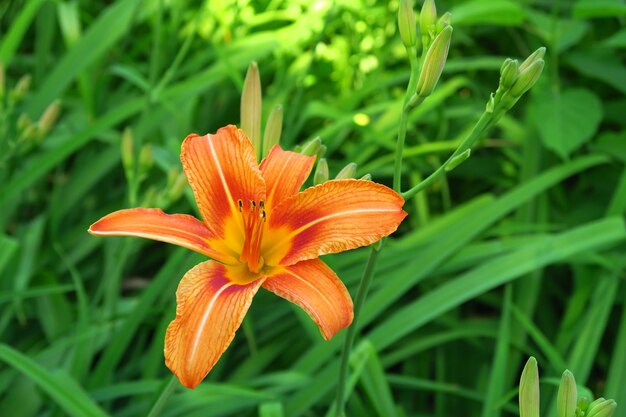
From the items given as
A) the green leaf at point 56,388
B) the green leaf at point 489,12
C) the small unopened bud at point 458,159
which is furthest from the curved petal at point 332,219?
the green leaf at point 489,12

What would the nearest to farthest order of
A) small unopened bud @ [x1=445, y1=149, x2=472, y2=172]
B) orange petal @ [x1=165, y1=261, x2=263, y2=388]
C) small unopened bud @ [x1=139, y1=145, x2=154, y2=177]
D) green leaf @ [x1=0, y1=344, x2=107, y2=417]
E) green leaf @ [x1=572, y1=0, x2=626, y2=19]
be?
orange petal @ [x1=165, y1=261, x2=263, y2=388]
small unopened bud @ [x1=445, y1=149, x2=472, y2=172]
green leaf @ [x1=0, y1=344, x2=107, y2=417]
small unopened bud @ [x1=139, y1=145, x2=154, y2=177]
green leaf @ [x1=572, y1=0, x2=626, y2=19]

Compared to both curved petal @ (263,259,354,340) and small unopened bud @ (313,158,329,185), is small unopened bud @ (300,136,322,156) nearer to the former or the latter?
small unopened bud @ (313,158,329,185)

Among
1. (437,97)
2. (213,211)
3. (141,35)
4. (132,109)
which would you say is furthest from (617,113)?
(213,211)

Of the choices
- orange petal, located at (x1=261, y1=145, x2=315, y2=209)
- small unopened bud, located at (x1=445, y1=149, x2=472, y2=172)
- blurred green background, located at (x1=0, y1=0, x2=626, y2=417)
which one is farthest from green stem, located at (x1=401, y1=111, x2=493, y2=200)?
blurred green background, located at (x1=0, y1=0, x2=626, y2=417)

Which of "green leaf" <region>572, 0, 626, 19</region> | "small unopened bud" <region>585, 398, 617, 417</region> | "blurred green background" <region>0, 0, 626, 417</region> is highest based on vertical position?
"small unopened bud" <region>585, 398, 617, 417</region>

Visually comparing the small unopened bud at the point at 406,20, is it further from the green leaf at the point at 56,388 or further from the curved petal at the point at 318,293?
the green leaf at the point at 56,388

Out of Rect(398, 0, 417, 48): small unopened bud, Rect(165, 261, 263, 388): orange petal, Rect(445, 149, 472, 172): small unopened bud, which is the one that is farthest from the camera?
Rect(398, 0, 417, 48): small unopened bud

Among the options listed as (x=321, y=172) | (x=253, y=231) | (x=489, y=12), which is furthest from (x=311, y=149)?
(x=489, y=12)
